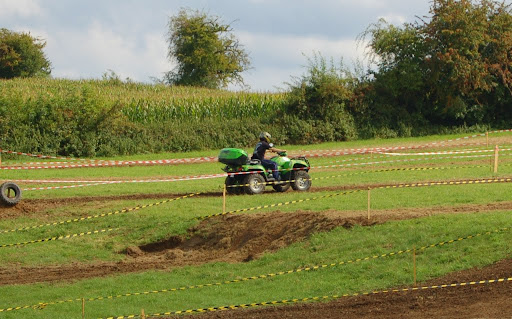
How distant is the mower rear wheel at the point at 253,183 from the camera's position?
24625mm

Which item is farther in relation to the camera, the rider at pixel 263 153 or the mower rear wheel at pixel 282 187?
the mower rear wheel at pixel 282 187

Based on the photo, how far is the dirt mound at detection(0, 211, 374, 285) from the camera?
18766mm

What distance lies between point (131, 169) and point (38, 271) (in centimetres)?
1646

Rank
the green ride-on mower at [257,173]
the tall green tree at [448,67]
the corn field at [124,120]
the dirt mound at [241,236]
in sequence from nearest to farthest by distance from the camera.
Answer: the dirt mound at [241,236]
the green ride-on mower at [257,173]
the corn field at [124,120]
the tall green tree at [448,67]

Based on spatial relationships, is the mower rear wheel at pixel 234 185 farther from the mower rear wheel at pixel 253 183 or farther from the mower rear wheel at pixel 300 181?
the mower rear wheel at pixel 300 181

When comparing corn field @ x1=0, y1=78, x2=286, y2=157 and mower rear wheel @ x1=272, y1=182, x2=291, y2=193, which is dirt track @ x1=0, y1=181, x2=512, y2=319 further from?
corn field @ x1=0, y1=78, x2=286, y2=157

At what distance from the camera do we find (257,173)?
80.8 ft

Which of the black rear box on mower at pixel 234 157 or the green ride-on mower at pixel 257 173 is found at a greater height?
the black rear box on mower at pixel 234 157

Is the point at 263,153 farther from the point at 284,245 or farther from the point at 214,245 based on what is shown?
the point at 284,245

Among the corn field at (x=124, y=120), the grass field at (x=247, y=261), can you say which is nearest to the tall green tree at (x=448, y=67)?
the corn field at (x=124, y=120)

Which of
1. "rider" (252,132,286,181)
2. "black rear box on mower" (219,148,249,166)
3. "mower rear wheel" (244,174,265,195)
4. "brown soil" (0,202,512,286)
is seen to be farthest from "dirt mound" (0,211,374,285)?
"rider" (252,132,286,181)

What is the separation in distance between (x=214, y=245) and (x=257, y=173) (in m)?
4.64

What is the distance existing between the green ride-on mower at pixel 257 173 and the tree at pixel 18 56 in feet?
141

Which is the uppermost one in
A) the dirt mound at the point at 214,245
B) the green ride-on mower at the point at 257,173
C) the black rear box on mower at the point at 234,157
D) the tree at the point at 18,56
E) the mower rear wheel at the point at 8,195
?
the tree at the point at 18,56
